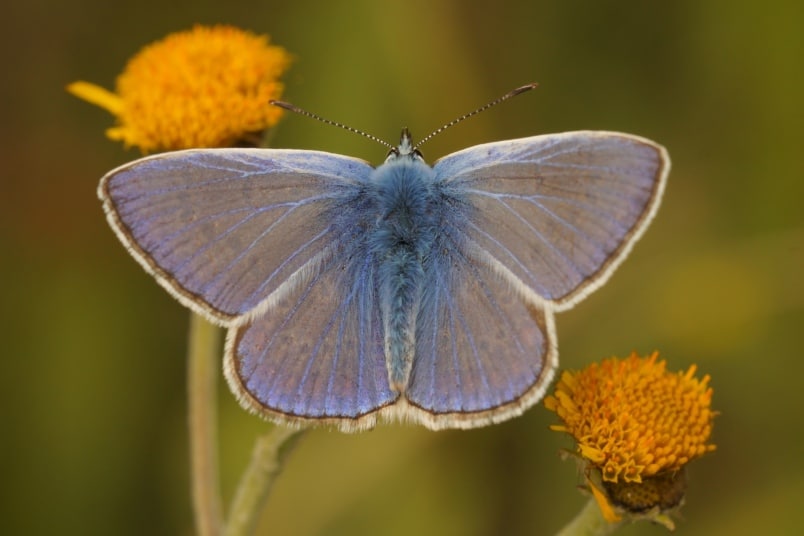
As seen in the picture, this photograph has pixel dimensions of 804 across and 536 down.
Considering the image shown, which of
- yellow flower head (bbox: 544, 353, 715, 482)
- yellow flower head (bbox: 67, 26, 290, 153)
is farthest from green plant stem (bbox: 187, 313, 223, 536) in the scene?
yellow flower head (bbox: 544, 353, 715, 482)

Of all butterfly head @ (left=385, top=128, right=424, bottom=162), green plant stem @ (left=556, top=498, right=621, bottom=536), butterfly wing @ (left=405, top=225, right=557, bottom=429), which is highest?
butterfly head @ (left=385, top=128, right=424, bottom=162)

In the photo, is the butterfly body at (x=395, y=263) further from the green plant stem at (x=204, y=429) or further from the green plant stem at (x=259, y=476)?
the green plant stem at (x=204, y=429)

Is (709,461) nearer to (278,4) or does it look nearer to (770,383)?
(770,383)

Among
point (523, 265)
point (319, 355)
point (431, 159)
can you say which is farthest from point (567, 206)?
point (431, 159)

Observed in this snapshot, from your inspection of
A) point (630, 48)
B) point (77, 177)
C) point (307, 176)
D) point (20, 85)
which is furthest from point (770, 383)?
point (20, 85)

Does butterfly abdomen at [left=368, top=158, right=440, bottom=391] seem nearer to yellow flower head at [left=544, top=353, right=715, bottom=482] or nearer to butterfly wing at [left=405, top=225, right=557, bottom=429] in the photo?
butterfly wing at [left=405, top=225, right=557, bottom=429]

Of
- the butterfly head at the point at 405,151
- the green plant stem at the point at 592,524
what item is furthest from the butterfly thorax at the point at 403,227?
the green plant stem at the point at 592,524

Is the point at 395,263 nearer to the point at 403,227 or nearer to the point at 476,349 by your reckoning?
the point at 403,227
